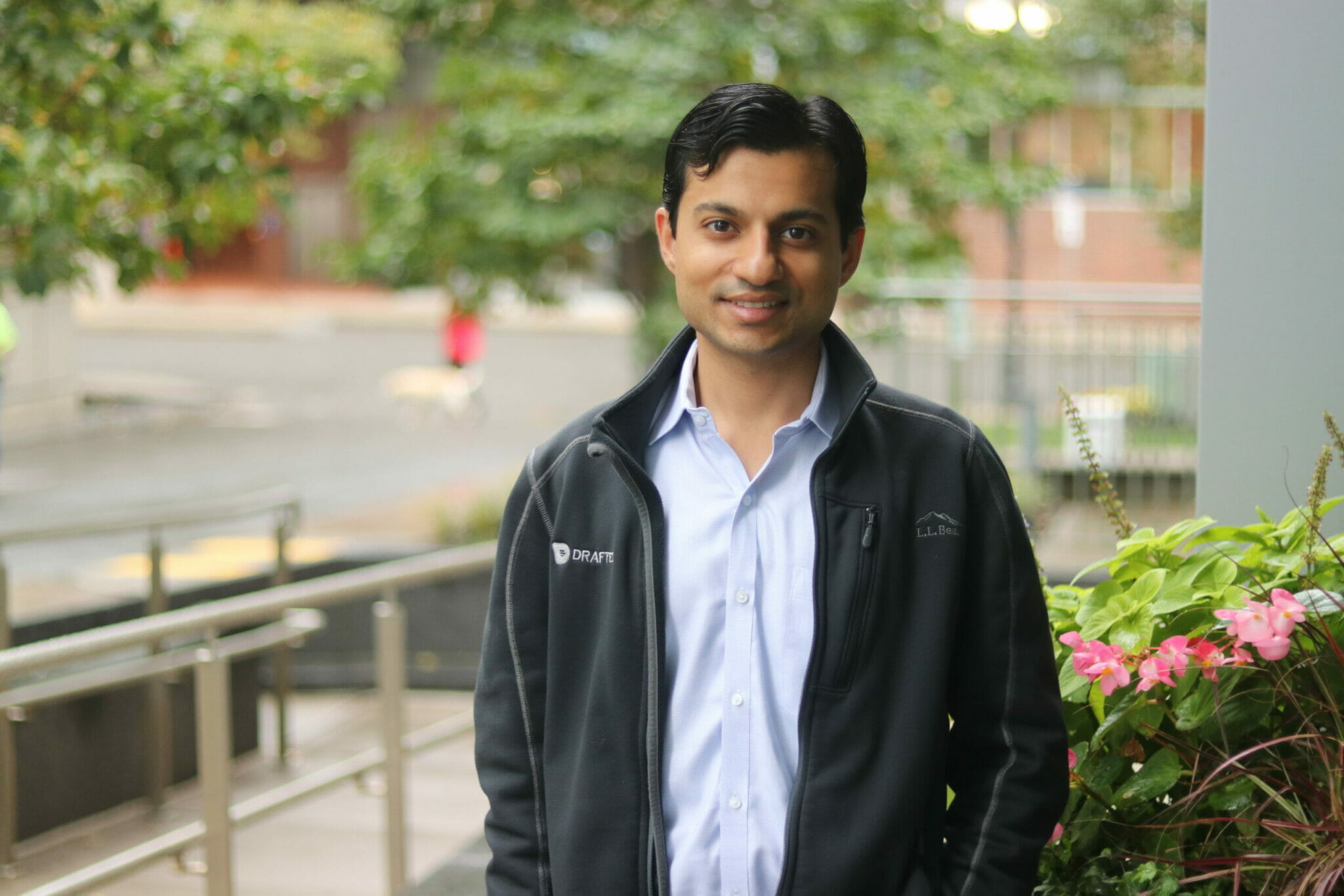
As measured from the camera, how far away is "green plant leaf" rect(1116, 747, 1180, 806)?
7.95 ft

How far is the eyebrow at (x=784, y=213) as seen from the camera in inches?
72.9

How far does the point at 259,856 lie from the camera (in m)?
5.76

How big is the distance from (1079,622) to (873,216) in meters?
8.00

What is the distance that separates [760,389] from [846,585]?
0.93 feet

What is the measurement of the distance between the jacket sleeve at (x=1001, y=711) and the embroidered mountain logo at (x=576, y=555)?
46cm

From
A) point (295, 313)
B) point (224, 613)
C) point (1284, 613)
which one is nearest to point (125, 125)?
point (224, 613)

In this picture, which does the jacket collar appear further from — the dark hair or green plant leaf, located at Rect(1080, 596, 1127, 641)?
green plant leaf, located at Rect(1080, 596, 1127, 641)

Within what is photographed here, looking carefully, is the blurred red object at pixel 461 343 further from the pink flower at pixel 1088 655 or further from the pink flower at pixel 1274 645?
the pink flower at pixel 1274 645

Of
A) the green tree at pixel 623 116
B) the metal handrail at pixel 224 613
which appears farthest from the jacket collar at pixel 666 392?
the green tree at pixel 623 116

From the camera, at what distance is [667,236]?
79.2 inches

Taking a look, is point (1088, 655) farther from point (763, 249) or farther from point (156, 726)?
point (156, 726)

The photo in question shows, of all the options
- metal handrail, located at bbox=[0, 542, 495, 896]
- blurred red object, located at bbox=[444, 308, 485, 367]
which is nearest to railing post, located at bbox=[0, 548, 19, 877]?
metal handrail, located at bbox=[0, 542, 495, 896]

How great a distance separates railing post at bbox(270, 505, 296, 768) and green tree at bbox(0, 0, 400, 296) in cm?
223

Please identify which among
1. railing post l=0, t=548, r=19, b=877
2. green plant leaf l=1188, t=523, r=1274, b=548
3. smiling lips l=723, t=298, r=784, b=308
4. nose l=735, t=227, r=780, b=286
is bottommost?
railing post l=0, t=548, r=19, b=877
